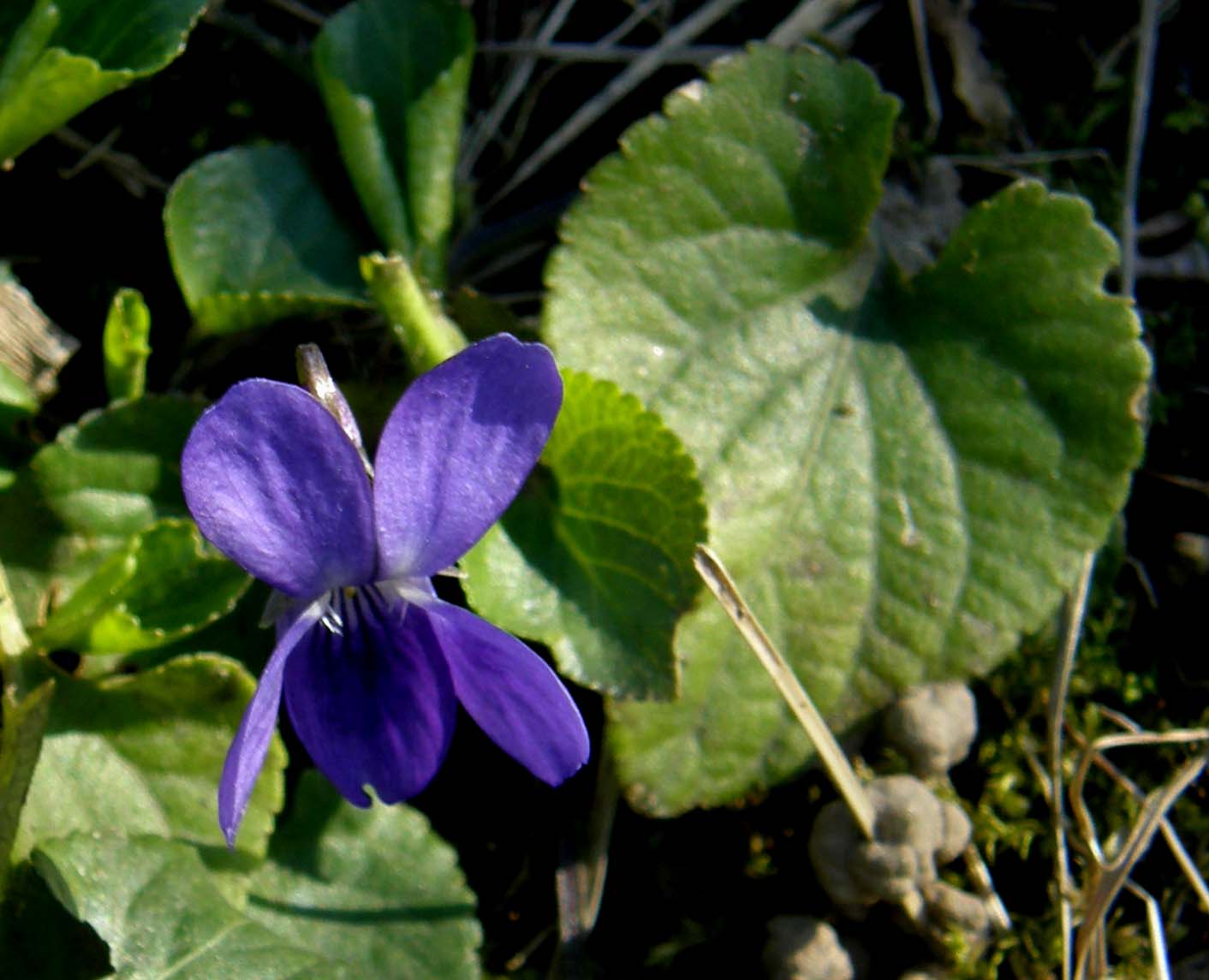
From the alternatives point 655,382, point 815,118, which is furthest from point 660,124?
point 655,382

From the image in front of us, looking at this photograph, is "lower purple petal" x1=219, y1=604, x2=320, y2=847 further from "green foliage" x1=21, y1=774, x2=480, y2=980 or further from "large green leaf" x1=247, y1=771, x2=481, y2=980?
"large green leaf" x1=247, y1=771, x2=481, y2=980

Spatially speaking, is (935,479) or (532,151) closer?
(935,479)

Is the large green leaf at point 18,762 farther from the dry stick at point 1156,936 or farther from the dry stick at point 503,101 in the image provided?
the dry stick at point 1156,936

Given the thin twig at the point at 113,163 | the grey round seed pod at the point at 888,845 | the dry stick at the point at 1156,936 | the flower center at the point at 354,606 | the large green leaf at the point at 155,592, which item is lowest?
the dry stick at the point at 1156,936

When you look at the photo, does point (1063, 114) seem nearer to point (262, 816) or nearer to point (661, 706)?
point (661, 706)

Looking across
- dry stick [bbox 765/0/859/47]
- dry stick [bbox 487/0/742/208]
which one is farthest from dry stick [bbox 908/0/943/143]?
dry stick [bbox 487/0/742/208]

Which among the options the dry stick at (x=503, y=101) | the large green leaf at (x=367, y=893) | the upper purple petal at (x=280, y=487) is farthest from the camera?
the dry stick at (x=503, y=101)

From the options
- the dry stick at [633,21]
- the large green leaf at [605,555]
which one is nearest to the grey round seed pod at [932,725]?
the large green leaf at [605,555]
